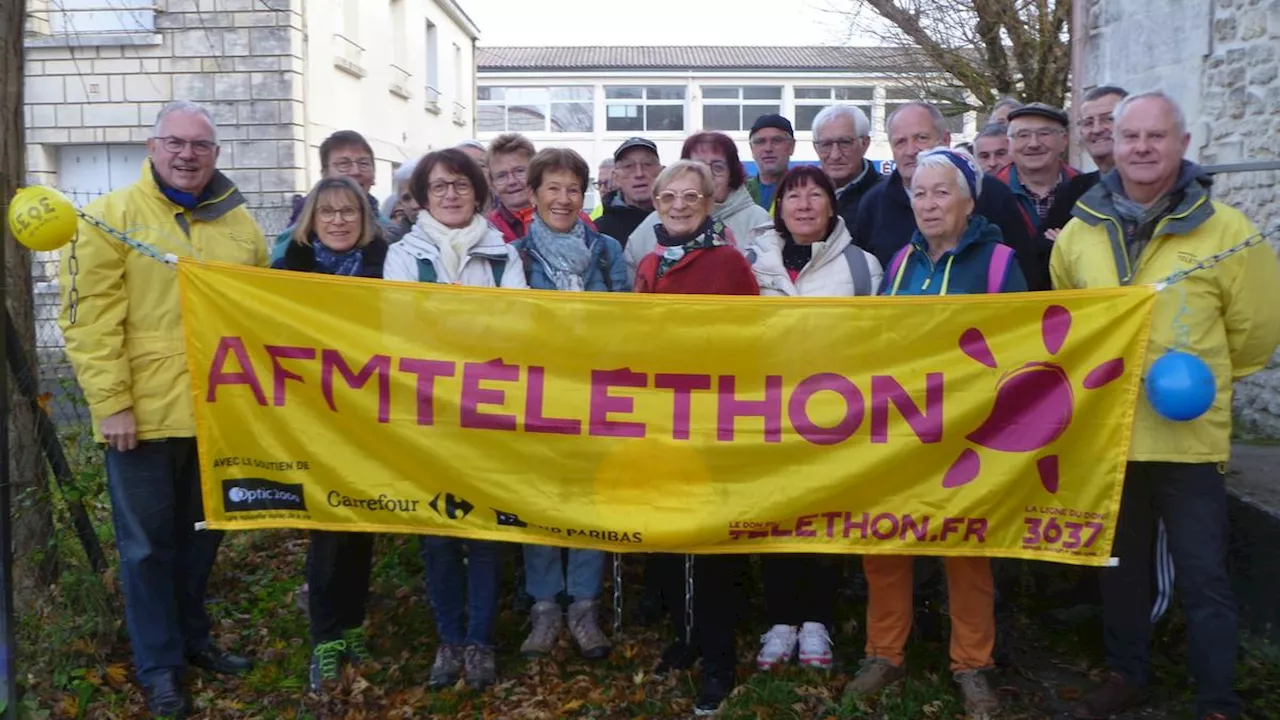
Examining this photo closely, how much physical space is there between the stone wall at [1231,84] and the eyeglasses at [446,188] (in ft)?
15.6

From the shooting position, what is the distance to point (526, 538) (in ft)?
13.4

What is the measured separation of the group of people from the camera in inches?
149

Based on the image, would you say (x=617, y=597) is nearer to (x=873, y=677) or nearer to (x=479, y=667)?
(x=479, y=667)

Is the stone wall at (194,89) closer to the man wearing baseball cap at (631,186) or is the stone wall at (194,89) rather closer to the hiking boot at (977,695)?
the man wearing baseball cap at (631,186)

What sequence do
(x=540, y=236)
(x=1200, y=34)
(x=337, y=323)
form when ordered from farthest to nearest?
(x=1200, y=34) < (x=540, y=236) < (x=337, y=323)

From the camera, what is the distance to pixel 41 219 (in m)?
3.72

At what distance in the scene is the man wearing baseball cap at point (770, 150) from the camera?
19.6 feet

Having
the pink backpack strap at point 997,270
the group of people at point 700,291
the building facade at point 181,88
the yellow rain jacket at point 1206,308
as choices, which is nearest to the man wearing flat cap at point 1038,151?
the group of people at point 700,291

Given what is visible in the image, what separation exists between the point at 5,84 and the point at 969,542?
4.24 m

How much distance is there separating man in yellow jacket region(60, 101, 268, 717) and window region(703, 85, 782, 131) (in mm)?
42931

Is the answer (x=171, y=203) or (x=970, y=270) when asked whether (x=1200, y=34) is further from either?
(x=171, y=203)

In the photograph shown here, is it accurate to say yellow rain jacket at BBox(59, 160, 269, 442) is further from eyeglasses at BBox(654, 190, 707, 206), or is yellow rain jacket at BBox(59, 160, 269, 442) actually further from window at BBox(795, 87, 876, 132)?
window at BBox(795, 87, 876, 132)

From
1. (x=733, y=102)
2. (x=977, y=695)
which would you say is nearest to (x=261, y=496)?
(x=977, y=695)

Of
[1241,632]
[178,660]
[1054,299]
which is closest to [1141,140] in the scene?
[1054,299]
